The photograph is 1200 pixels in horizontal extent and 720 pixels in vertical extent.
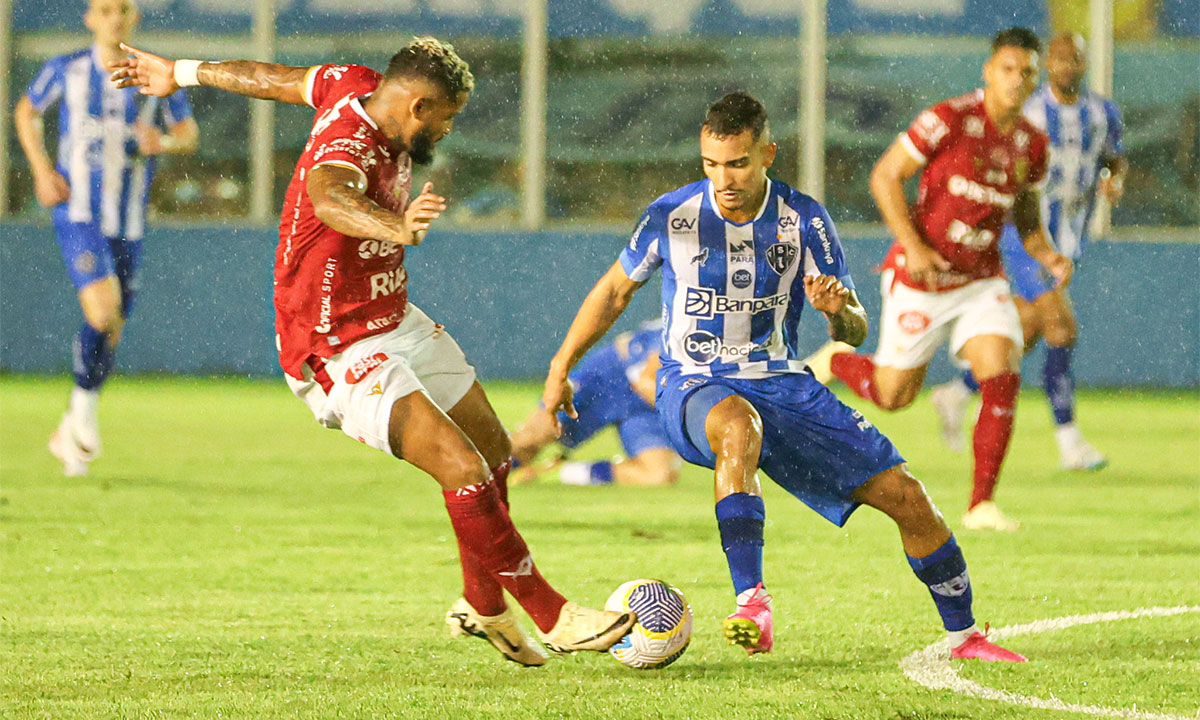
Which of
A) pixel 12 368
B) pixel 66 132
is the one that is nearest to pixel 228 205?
pixel 12 368

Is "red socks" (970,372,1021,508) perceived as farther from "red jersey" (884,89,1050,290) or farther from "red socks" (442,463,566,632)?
"red socks" (442,463,566,632)

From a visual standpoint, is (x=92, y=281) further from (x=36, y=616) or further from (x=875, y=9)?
(x=875, y=9)

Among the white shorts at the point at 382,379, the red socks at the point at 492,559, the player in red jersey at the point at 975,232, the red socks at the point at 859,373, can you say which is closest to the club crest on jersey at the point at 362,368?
the white shorts at the point at 382,379

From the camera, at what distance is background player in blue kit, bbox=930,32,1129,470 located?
29.7 ft

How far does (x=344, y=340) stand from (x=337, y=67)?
2.78 ft

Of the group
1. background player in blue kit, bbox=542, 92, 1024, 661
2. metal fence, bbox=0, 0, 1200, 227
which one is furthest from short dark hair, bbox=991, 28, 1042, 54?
metal fence, bbox=0, 0, 1200, 227

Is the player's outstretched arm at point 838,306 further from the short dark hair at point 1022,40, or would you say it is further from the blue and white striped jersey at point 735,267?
the short dark hair at point 1022,40

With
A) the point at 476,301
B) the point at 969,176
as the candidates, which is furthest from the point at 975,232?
the point at 476,301

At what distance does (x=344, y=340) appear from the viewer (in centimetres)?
470

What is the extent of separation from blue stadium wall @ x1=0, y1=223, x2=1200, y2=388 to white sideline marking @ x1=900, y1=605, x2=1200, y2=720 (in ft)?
30.0

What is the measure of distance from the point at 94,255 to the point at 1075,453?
→ 511 centimetres

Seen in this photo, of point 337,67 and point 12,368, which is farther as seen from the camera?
point 12,368

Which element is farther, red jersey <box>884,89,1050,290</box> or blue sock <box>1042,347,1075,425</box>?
blue sock <box>1042,347,1075,425</box>

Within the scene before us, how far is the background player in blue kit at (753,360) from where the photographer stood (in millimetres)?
4582
